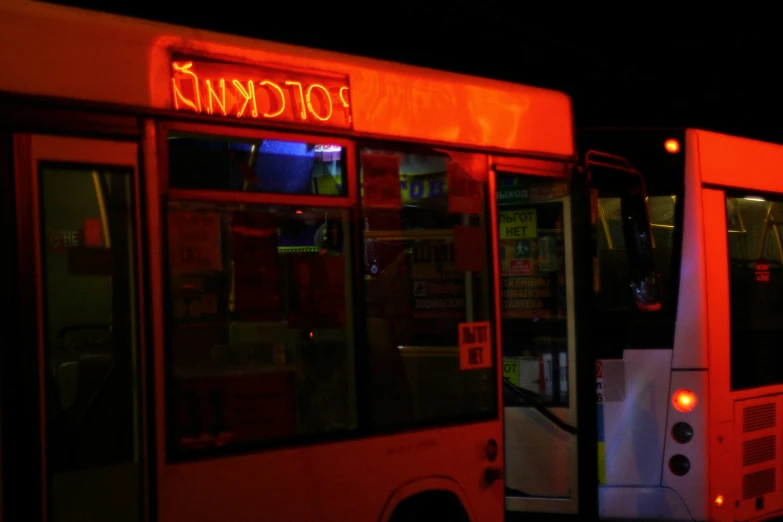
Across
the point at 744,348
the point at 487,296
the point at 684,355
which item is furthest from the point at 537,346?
the point at 487,296

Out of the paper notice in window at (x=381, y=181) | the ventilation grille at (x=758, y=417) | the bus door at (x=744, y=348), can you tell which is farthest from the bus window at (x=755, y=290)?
the paper notice in window at (x=381, y=181)

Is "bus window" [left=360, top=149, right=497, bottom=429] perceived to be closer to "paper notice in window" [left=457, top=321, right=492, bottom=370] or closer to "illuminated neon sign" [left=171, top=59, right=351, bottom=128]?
"paper notice in window" [left=457, top=321, right=492, bottom=370]

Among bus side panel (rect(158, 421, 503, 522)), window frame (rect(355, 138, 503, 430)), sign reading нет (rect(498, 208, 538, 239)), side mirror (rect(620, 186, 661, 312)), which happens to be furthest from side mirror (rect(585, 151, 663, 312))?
bus side panel (rect(158, 421, 503, 522))

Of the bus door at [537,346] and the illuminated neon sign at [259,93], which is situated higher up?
the illuminated neon sign at [259,93]

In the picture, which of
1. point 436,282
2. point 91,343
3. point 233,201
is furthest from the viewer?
point 436,282

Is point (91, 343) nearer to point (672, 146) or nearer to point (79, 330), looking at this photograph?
point (79, 330)

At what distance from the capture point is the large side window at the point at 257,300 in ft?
12.8

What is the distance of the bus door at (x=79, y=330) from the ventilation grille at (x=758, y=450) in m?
4.71

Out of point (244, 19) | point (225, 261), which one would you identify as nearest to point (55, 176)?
point (225, 261)

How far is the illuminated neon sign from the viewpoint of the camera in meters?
3.96

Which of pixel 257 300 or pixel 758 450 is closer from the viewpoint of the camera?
pixel 257 300

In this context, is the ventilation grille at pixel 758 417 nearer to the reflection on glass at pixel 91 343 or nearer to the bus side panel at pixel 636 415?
the bus side panel at pixel 636 415

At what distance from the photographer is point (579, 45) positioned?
15609 millimetres

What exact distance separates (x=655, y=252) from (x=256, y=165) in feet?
11.7
